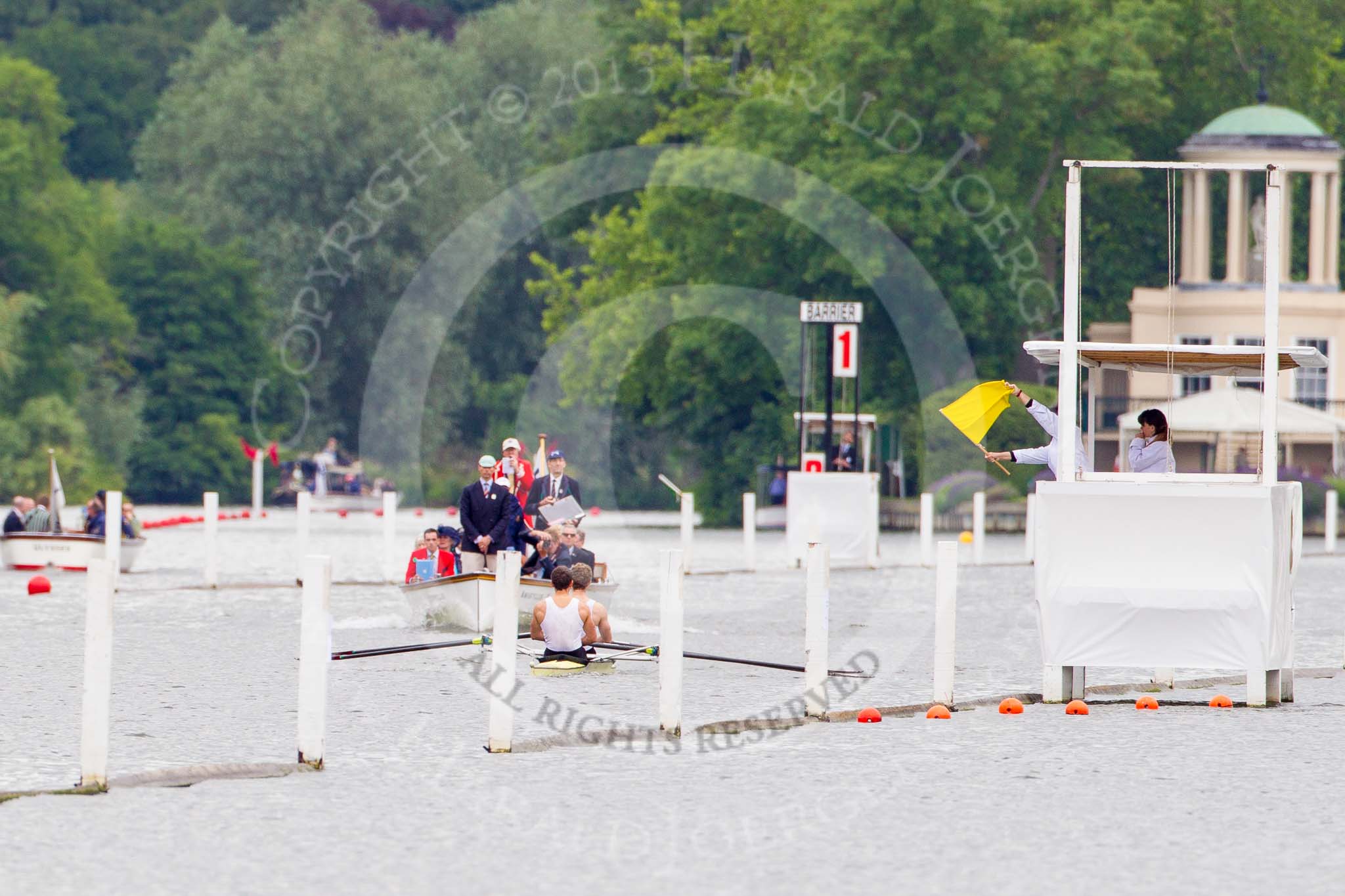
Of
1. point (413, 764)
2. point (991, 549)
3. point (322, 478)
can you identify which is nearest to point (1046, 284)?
point (991, 549)

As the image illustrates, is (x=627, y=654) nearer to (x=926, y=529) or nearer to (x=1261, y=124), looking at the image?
(x=926, y=529)

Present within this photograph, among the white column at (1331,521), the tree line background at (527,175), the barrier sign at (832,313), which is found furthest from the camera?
the tree line background at (527,175)

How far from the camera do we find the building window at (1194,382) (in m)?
56.2

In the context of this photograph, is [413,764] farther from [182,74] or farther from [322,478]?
[182,74]

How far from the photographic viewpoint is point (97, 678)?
11070 mm

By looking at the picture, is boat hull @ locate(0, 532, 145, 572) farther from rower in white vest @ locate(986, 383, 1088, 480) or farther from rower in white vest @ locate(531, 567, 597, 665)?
rower in white vest @ locate(986, 383, 1088, 480)

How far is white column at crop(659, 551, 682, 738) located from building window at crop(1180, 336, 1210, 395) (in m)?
43.7

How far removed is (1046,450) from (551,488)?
24.8 ft

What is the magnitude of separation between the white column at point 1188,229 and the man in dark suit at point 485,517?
126ft

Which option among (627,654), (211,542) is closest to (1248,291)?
(211,542)

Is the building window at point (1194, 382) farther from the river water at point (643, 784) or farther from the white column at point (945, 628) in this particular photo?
the white column at point (945, 628)

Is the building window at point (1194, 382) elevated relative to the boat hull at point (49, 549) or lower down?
elevated

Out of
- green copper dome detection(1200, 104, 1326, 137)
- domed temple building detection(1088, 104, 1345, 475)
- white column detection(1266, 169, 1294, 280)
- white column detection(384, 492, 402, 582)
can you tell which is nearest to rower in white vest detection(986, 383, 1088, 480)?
white column detection(384, 492, 402, 582)

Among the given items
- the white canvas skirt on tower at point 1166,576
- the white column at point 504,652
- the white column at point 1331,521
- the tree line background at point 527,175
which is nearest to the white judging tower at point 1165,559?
the white canvas skirt on tower at point 1166,576
